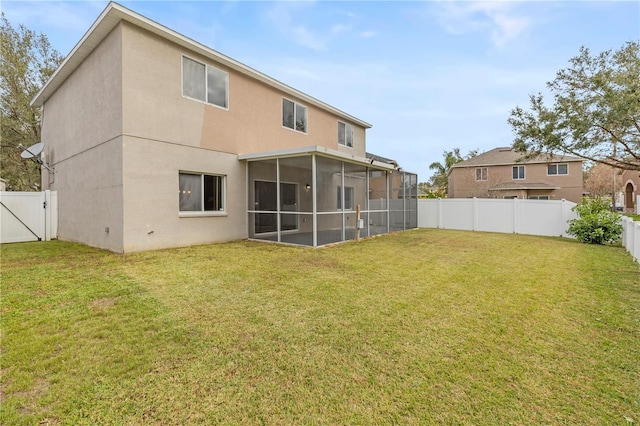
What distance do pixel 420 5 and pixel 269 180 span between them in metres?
8.03

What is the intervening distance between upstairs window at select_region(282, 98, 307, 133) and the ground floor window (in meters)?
4.28

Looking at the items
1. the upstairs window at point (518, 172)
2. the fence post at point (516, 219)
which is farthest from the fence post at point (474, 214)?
the upstairs window at point (518, 172)

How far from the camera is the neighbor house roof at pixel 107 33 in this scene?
7.18 meters

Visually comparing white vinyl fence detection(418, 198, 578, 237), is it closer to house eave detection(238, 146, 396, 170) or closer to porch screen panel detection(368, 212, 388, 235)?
porch screen panel detection(368, 212, 388, 235)

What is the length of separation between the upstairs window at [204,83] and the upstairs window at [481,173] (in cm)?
2668

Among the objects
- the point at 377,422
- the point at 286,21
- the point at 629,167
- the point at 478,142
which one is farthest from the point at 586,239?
the point at 478,142

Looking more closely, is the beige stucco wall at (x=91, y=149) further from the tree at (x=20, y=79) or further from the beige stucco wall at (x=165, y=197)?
the tree at (x=20, y=79)

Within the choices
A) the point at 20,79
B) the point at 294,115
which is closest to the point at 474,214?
the point at 294,115

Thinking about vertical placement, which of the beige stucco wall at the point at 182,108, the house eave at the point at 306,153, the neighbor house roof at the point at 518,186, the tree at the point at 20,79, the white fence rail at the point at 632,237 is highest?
the tree at the point at 20,79

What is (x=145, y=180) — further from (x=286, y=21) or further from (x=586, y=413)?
(x=586, y=413)

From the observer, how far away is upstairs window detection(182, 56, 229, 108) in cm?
867

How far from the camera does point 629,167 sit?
14328 millimetres

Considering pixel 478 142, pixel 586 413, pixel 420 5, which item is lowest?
pixel 586 413

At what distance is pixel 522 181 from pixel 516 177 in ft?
2.03
